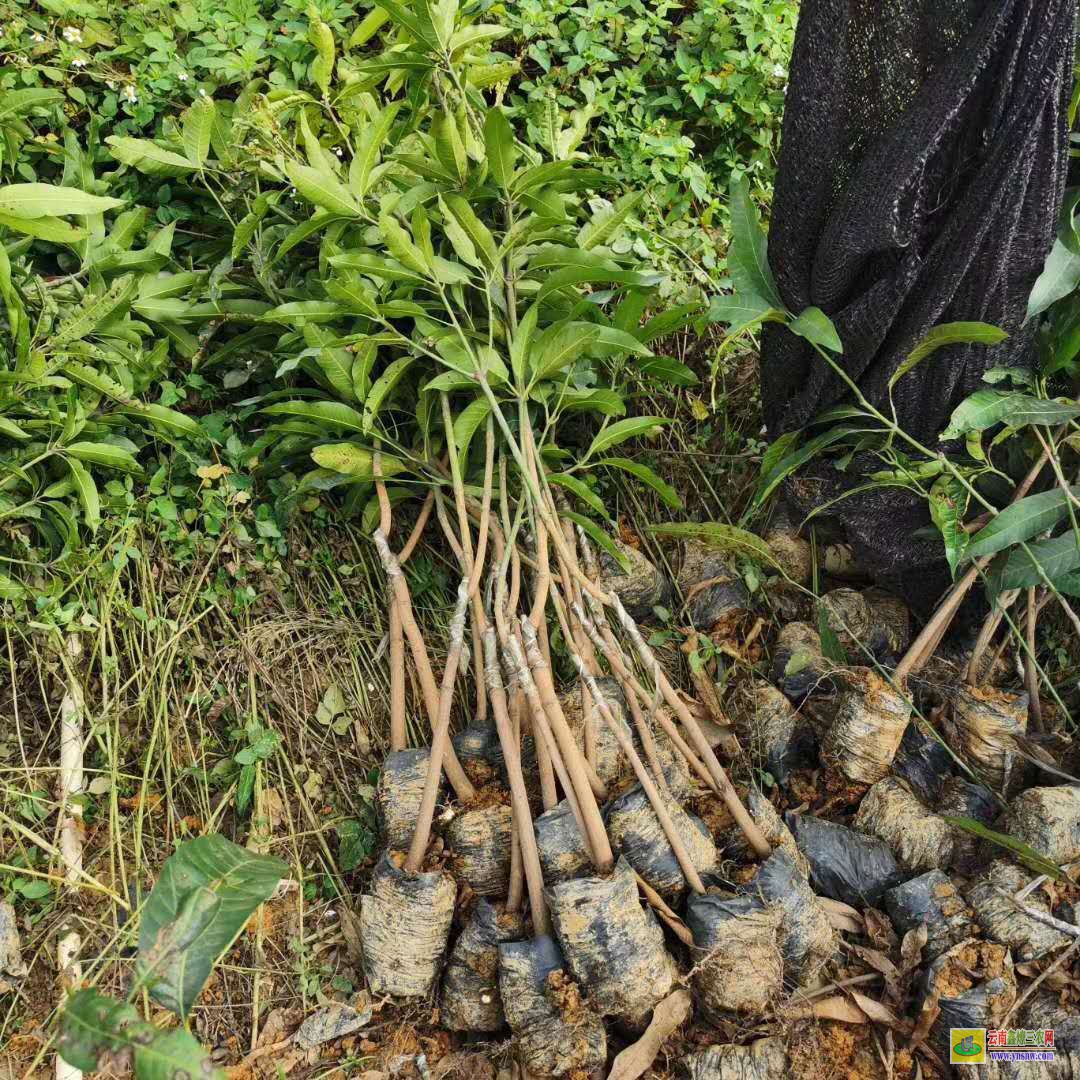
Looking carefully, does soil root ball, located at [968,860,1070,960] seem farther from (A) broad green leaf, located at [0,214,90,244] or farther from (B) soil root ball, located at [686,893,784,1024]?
(A) broad green leaf, located at [0,214,90,244]

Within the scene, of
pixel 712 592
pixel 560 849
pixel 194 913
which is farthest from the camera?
pixel 712 592

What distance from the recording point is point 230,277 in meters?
2.26

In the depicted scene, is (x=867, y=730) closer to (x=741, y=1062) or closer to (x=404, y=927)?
(x=741, y=1062)

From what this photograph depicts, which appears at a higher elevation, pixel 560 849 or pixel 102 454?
pixel 102 454

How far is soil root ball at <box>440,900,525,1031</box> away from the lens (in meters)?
1.76

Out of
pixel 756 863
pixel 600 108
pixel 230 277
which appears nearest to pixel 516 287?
pixel 230 277

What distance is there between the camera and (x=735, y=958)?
67.1 inches

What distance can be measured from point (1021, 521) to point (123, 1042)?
1.84 metres

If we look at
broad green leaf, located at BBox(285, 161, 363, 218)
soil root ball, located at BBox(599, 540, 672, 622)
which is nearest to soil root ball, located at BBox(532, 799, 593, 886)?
soil root ball, located at BBox(599, 540, 672, 622)

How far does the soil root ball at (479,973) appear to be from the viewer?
5.79ft

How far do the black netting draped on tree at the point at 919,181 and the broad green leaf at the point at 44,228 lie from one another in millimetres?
1509

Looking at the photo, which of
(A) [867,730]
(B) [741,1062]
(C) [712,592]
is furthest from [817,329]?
(B) [741,1062]

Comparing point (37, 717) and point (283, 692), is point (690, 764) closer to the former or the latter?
point (283, 692)

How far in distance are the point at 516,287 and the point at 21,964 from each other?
1719mm
